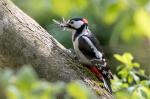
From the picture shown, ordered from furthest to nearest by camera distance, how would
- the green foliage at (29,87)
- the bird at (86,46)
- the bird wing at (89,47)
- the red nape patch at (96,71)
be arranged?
the bird wing at (89,47), the bird at (86,46), the red nape patch at (96,71), the green foliage at (29,87)

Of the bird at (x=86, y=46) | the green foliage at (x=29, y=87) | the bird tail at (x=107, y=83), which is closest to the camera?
the green foliage at (x=29, y=87)

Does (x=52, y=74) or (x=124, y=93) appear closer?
(x=52, y=74)

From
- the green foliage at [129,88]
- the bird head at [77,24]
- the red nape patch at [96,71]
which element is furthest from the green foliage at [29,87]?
the bird head at [77,24]

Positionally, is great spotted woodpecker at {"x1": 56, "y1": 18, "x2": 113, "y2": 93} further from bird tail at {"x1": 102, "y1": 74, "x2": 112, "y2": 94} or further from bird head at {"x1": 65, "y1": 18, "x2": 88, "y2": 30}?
bird tail at {"x1": 102, "y1": 74, "x2": 112, "y2": 94}

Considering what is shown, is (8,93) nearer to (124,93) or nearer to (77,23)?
(124,93)

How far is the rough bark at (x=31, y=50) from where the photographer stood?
305cm

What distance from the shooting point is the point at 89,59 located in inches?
155

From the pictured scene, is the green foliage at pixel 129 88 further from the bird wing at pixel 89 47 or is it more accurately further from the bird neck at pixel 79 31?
the bird neck at pixel 79 31

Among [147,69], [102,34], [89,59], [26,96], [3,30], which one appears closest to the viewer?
[26,96]

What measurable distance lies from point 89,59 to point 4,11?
992mm

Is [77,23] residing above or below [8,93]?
above

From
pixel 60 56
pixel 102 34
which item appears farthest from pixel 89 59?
pixel 102 34

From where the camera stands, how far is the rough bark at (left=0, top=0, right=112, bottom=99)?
305 cm

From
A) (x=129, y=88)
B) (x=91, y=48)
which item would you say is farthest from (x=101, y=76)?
(x=91, y=48)
